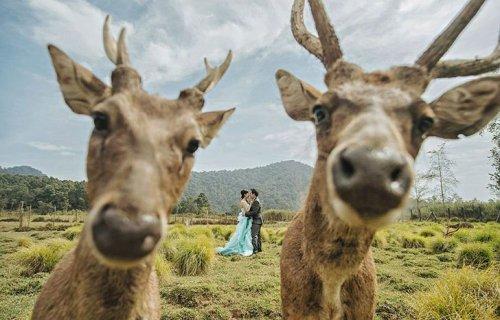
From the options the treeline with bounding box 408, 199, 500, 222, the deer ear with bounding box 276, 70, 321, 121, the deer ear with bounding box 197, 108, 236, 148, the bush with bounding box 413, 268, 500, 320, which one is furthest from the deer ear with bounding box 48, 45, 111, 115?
the treeline with bounding box 408, 199, 500, 222

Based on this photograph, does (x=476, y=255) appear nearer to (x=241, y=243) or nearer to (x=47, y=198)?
(x=241, y=243)

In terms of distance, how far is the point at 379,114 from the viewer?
3035 millimetres

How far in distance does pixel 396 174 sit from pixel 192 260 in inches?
412

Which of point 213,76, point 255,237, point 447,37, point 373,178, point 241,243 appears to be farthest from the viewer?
point 255,237

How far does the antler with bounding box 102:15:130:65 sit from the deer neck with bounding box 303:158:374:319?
7.40ft

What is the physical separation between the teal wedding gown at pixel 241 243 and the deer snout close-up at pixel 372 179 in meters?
14.5

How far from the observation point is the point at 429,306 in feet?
25.0

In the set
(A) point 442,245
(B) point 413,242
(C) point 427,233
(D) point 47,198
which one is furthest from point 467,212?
(D) point 47,198

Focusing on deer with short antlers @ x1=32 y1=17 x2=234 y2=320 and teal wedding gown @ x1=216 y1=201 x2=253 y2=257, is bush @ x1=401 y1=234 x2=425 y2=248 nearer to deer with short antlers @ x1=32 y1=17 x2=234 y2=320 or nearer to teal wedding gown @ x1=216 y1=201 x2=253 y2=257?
teal wedding gown @ x1=216 y1=201 x2=253 y2=257

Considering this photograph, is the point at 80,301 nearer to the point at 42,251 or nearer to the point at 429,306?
the point at 429,306

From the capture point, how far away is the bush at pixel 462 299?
7293 mm

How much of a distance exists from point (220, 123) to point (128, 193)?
6.79 ft

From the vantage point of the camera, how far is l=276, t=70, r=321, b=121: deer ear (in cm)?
432

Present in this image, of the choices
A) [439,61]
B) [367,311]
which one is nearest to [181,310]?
[367,311]
